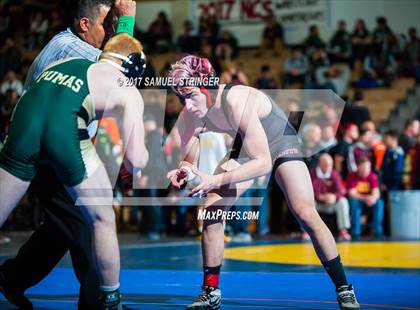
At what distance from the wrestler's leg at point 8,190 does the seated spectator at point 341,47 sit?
40.8 feet

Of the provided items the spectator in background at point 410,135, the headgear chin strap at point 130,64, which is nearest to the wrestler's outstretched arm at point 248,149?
the headgear chin strap at point 130,64

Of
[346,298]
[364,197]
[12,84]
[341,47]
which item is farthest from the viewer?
[341,47]

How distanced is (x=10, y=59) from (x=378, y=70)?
635 cm

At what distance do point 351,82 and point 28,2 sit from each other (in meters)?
8.41

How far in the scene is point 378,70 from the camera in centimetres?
1576

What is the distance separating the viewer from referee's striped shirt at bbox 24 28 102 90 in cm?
503

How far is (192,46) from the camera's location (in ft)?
55.2

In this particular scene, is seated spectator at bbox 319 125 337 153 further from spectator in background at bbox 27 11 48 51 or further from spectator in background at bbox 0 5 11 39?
spectator in background at bbox 0 5 11 39

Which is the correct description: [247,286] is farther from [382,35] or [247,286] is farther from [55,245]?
[382,35]

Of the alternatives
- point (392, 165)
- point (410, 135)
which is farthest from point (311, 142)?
point (410, 135)

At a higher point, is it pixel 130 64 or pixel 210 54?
pixel 210 54

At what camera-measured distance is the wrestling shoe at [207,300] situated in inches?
195

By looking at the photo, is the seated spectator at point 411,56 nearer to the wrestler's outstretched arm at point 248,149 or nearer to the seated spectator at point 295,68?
the seated spectator at point 295,68

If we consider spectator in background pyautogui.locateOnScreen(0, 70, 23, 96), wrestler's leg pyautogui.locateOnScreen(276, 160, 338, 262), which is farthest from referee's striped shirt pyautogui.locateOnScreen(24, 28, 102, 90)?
spectator in background pyautogui.locateOnScreen(0, 70, 23, 96)
